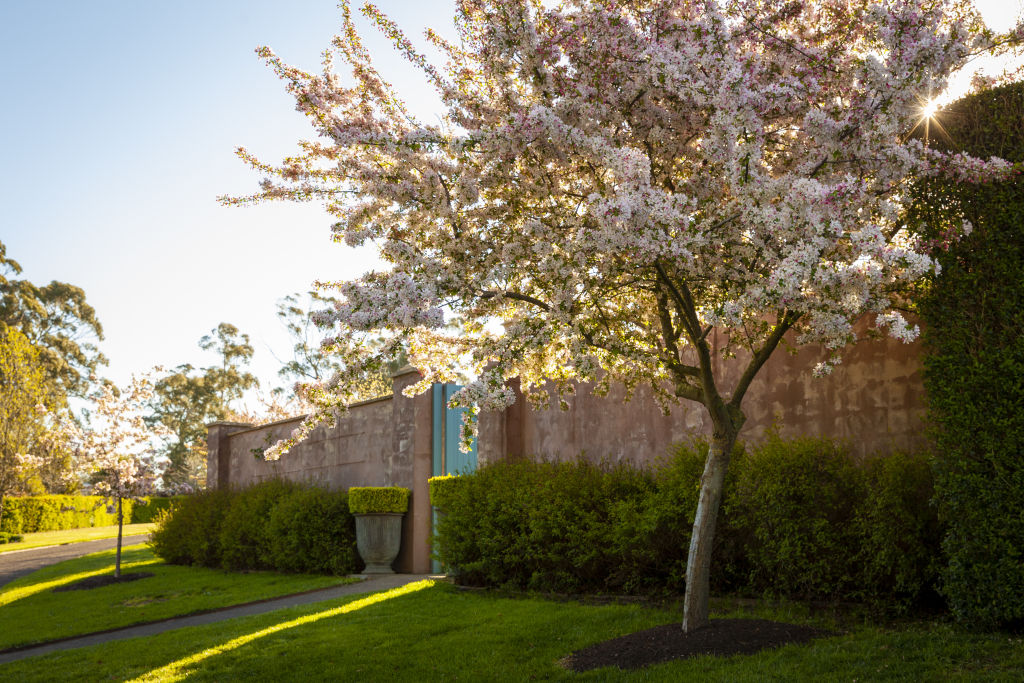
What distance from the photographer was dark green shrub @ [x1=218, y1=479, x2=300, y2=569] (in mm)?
13637

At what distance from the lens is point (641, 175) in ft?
16.4

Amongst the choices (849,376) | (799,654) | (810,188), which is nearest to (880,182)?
(810,188)

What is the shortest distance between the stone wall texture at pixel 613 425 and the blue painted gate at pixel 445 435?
12 cm

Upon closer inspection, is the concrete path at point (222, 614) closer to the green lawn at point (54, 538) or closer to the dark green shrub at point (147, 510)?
the green lawn at point (54, 538)

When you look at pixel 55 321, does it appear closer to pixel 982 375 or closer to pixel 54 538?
pixel 54 538

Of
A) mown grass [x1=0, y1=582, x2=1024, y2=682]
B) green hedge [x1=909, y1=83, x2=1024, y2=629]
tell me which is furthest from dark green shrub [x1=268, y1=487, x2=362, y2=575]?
green hedge [x1=909, y1=83, x2=1024, y2=629]

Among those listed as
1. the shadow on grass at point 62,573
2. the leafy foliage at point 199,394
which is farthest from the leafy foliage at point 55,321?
the shadow on grass at point 62,573

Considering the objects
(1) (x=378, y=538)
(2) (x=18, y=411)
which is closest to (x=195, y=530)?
(1) (x=378, y=538)

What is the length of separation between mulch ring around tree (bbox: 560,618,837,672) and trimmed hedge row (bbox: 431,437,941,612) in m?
0.86

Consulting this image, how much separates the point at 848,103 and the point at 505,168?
8.35 ft

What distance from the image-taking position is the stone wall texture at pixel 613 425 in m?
7.01

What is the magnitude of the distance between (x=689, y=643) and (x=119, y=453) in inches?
471

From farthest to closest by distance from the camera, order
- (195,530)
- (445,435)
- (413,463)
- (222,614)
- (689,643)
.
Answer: (195,530) → (413,463) → (445,435) → (222,614) → (689,643)

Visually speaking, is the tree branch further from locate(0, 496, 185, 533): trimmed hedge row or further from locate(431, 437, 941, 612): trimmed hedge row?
locate(0, 496, 185, 533): trimmed hedge row
